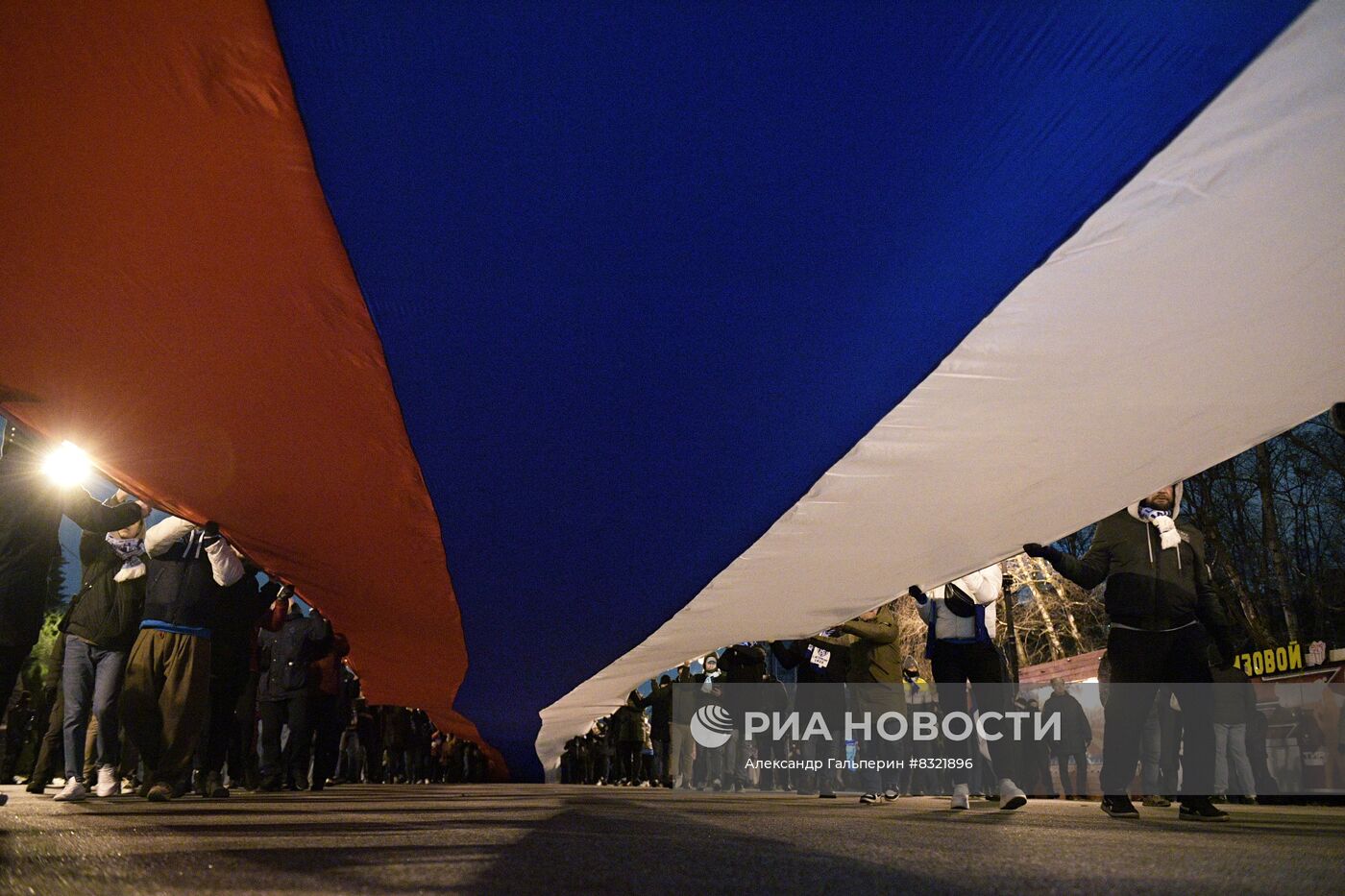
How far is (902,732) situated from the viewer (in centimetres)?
734

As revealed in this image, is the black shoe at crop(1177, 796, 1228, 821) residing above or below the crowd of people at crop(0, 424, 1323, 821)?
below

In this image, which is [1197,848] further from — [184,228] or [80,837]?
[184,228]

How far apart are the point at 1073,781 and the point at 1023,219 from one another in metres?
9.96

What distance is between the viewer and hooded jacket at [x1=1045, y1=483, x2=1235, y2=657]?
4551 mm

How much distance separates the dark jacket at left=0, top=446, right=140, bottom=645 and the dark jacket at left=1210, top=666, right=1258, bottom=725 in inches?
272

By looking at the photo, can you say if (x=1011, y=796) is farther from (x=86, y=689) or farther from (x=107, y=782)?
(x=86, y=689)

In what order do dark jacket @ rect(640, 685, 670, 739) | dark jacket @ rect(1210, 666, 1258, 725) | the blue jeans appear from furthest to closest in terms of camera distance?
dark jacket @ rect(640, 685, 670, 739) < dark jacket @ rect(1210, 666, 1258, 725) < the blue jeans

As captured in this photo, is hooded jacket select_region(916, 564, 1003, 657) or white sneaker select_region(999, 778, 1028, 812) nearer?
white sneaker select_region(999, 778, 1028, 812)

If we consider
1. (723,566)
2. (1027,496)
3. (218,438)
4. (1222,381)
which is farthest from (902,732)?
(218,438)

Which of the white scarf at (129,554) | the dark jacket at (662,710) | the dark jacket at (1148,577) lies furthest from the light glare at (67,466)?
the dark jacket at (662,710)

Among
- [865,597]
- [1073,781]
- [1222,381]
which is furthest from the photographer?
Result: [1073,781]

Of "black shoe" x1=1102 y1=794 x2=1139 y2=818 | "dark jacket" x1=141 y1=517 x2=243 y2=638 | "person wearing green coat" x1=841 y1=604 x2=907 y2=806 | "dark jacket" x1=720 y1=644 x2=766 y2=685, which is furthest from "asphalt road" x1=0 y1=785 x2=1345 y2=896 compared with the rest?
"dark jacket" x1=720 y1=644 x2=766 y2=685

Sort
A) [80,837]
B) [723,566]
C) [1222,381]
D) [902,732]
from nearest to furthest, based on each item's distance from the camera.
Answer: [80,837] < [1222,381] < [723,566] < [902,732]

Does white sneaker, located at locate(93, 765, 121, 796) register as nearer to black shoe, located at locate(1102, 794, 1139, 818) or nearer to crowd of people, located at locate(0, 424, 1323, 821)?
crowd of people, located at locate(0, 424, 1323, 821)
